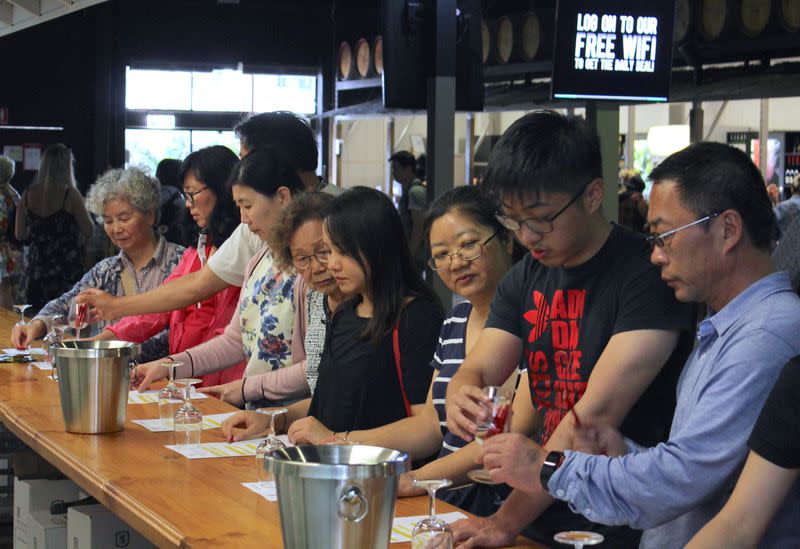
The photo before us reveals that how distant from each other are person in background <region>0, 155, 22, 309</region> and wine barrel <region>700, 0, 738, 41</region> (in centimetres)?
607

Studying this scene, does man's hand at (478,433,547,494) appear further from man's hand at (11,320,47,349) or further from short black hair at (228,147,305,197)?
man's hand at (11,320,47,349)

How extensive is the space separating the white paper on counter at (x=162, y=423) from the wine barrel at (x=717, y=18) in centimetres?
682

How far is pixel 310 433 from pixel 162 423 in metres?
0.92

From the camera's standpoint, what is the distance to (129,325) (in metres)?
5.46

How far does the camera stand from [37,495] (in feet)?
13.1

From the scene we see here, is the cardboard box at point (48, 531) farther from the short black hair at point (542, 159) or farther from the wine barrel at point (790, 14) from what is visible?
the wine barrel at point (790, 14)

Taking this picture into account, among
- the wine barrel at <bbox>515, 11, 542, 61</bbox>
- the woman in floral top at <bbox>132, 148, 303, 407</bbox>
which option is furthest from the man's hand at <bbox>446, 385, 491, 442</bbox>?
the wine barrel at <bbox>515, 11, 542, 61</bbox>

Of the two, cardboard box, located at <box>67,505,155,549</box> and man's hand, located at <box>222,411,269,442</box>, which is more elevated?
man's hand, located at <box>222,411,269,442</box>

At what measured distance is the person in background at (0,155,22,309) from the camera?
10.3m

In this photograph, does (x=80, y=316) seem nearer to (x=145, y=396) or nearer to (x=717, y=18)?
(x=145, y=396)

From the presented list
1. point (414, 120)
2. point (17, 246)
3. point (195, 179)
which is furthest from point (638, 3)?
point (414, 120)

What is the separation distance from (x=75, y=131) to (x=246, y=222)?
12.0 meters

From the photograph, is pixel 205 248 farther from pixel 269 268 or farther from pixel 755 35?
pixel 755 35

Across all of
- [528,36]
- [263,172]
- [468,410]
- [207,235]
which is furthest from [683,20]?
[468,410]
